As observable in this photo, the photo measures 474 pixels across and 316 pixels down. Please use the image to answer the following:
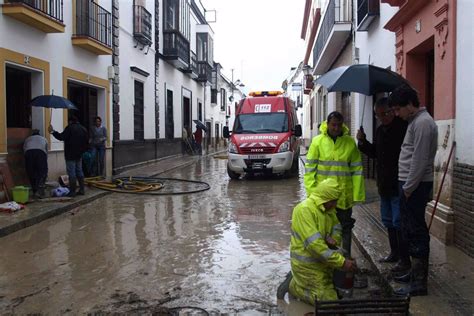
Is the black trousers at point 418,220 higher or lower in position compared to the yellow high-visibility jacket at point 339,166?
lower

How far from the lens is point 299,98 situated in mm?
47344

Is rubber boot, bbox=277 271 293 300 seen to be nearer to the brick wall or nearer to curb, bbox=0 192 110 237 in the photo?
the brick wall

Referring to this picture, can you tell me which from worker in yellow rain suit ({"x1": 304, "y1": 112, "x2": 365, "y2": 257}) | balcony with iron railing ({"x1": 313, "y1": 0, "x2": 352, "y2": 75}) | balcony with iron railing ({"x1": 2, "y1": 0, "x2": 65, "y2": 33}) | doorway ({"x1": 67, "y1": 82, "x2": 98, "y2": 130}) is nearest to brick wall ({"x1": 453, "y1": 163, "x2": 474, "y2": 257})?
worker in yellow rain suit ({"x1": 304, "y1": 112, "x2": 365, "y2": 257})

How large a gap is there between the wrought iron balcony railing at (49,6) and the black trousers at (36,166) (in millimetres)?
2916

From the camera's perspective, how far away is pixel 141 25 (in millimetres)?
17531

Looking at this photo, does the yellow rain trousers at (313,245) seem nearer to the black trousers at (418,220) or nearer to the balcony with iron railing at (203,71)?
the black trousers at (418,220)

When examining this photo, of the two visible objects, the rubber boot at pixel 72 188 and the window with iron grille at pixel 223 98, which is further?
the window with iron grille at pixel 223 98

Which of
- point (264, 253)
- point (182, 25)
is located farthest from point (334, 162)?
point (182, 25)

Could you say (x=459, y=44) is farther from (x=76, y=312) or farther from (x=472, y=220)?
(x=76, y=312)

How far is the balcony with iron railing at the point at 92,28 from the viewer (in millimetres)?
12328

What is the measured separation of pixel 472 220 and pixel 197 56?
25.7 meters

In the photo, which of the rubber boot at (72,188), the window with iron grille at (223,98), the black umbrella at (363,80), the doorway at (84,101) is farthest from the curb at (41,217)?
the window with iron grille at (223,98)

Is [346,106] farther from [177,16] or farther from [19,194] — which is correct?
[19,194]

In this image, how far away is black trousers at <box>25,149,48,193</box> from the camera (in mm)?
9758
